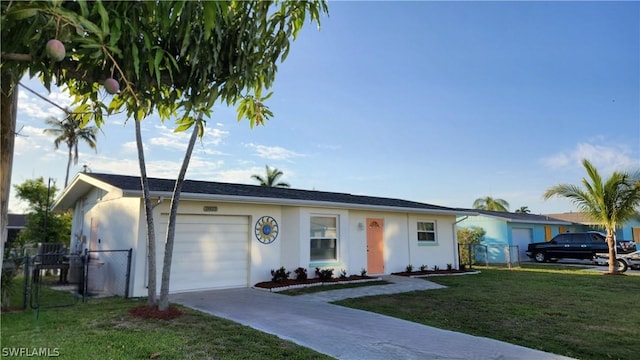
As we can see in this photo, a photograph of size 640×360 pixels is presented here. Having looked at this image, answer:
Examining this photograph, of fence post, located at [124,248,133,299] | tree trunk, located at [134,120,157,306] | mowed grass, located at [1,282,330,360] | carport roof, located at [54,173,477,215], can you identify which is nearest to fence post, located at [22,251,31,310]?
mowed grass, located at [1,282,330,360]

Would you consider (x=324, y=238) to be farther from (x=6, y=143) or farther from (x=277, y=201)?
(x=6, y=143)

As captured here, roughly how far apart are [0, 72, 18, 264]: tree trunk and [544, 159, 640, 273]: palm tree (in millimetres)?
20511

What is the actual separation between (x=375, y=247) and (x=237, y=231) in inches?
227

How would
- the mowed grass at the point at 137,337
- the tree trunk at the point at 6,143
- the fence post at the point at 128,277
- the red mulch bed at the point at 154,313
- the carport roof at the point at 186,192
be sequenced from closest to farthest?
the tree trunk at the point at 6,143 → the mowed grass at the point at 137,337 → the red mulch bed at the point at 154,313 → the fence post at the point at 128,277 → the carport roof at the point at 186,192

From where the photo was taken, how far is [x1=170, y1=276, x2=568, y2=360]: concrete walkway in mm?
5527

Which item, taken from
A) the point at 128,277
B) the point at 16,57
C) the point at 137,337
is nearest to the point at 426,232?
the point at 128,277

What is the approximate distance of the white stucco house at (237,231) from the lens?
1072 cm

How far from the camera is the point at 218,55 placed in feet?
8.91

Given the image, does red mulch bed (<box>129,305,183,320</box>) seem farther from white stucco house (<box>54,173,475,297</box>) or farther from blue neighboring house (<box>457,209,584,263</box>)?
blue neighboring house (<box>457,209,584,263</box>)

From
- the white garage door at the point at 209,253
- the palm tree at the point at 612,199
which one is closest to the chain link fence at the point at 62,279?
the white garage door at the point at 209,253

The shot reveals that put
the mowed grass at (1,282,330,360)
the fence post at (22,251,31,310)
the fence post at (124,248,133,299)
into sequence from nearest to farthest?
the mowed grass at (1,282,330,360), the fence post at (22,251,31,310), the fence post at (124,248,133,299)

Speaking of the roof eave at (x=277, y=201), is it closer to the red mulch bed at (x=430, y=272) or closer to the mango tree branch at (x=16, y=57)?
the red mulch bed at (x=430, y=272)

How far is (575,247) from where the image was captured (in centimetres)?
2308

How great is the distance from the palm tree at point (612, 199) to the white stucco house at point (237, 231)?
7.50 metres
